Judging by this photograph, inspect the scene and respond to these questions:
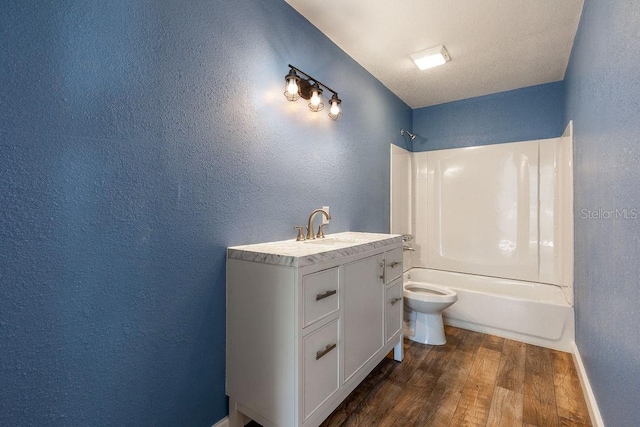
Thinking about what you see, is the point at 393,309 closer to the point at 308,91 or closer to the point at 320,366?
the point at 320,366

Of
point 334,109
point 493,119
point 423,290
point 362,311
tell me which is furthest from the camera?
point 493,119

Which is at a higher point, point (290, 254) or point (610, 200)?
point (610, 200)

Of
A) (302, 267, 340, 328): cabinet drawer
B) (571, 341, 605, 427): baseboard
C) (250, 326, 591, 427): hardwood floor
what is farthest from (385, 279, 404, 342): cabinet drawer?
(571, 341, 605, 427): baseboard

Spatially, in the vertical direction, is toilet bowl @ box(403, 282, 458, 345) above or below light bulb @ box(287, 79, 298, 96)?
below

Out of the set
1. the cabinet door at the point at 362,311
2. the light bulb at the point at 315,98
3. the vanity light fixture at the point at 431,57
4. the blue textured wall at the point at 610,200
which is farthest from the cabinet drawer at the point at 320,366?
the vanity light fixture at the point at 431,57

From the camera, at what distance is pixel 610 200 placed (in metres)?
1.24

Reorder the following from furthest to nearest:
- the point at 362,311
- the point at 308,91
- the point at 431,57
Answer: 1. the point at 431,57
2. the point at 308,91
3. the point at 362,311

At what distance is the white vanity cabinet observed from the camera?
1223 millimetres

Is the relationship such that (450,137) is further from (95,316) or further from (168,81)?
(95,316)

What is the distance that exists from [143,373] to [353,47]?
94.6 inches

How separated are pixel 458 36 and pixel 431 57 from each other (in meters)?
0.26

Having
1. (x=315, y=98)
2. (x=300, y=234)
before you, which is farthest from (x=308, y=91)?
(x=300, y=234)

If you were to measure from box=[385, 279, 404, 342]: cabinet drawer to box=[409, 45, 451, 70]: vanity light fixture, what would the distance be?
1783 mm

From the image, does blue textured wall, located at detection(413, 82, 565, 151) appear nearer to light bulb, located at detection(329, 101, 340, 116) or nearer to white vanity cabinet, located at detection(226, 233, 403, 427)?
light bulb, located at detection(329, 101, 340, 116)
